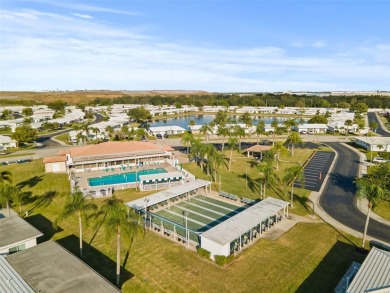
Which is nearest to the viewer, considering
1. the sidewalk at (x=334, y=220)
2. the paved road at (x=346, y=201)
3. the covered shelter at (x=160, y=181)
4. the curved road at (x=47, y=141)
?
the sidewalk at (x=334, y=220)

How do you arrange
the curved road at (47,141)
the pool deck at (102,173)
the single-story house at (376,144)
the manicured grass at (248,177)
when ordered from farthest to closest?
the curved road at (47,141) < the single-story house at (376,144) < the pool deck at (102,173) < the manicured grass at (248,177)

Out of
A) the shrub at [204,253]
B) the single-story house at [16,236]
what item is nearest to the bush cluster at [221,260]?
the shrub at [204,253]

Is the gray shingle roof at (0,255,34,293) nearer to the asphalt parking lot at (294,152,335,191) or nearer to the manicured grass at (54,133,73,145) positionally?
the asphalt parking lot at (294,152,335,191)

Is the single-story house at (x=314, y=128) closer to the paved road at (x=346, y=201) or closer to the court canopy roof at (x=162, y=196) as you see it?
the paved road at (x=346, y=201)

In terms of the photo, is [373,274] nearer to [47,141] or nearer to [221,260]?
[221,260]

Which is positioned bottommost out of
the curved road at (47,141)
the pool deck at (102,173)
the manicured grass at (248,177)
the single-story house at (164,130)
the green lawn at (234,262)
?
the green lawn at (234,262)

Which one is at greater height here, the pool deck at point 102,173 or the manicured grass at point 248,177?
the pool deck at point 102,173
